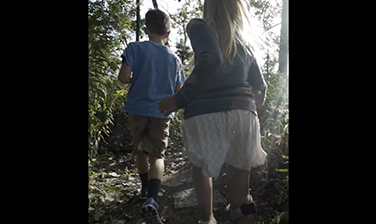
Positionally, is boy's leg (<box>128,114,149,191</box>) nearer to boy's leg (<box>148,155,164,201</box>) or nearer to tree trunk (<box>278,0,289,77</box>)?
boy's leg (<box>148,155,164,201</box>)

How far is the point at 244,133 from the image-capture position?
4.36 feet

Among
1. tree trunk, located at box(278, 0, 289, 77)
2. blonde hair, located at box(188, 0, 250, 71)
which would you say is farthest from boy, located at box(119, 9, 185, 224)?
tree trunk, located at box(278, 0, 289, 77)

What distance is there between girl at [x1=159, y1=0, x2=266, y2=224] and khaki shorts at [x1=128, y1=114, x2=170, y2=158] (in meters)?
0.68

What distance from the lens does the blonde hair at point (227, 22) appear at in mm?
1355

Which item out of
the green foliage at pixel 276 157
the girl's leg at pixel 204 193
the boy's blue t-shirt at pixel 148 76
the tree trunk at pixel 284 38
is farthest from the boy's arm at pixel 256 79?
the boy's blue t-shirt at pixel 148 76

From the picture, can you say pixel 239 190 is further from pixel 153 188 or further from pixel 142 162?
pixel 142 162

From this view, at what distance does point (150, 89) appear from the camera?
201 cm

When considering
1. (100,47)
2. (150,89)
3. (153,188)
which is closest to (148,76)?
(150,89)

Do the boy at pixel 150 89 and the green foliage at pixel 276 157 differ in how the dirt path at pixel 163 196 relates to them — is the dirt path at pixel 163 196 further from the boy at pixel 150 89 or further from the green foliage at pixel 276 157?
the green foliage at pixel 276 157
